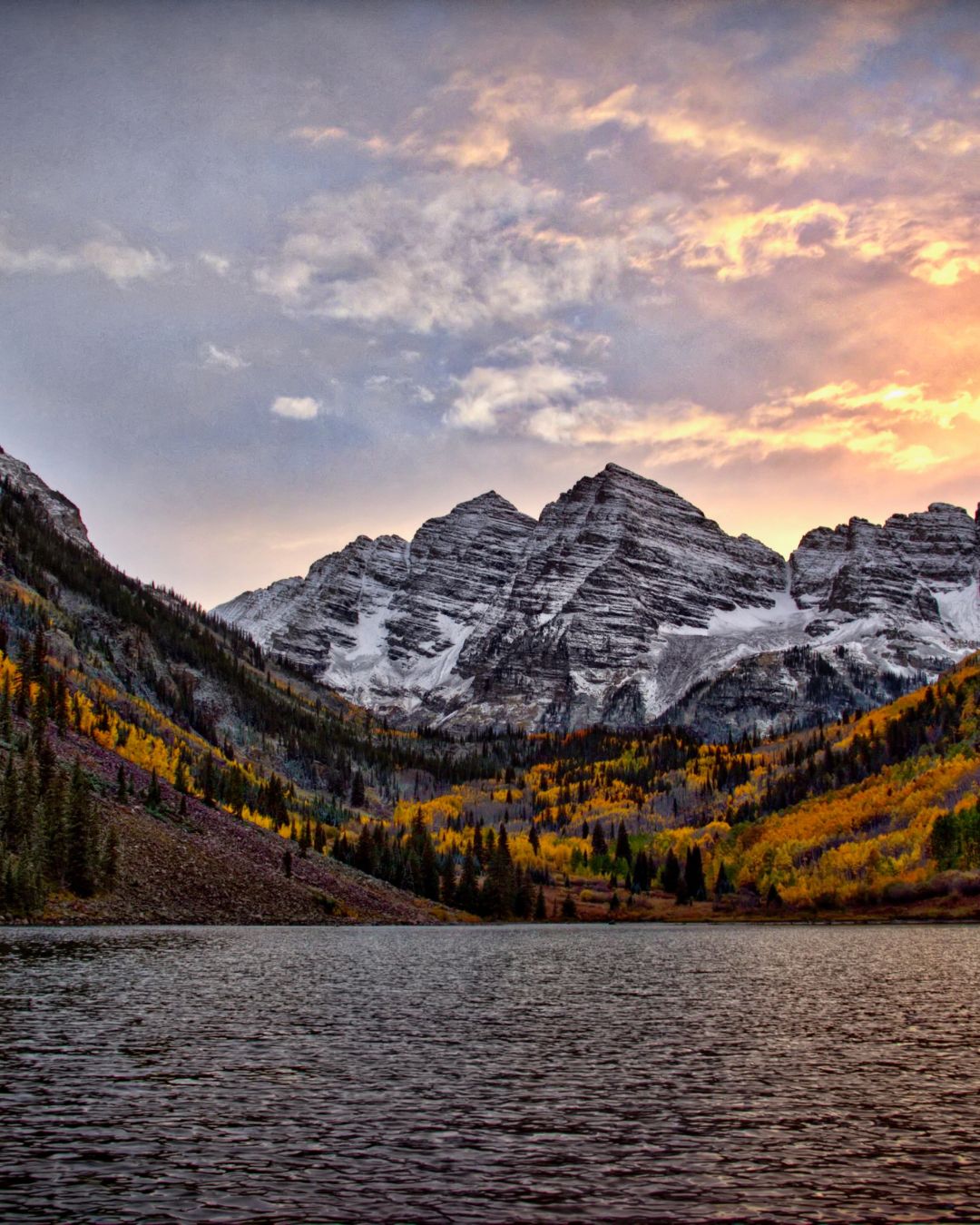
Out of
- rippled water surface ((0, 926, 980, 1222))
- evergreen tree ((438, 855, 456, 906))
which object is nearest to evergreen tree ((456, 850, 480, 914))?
evergreen tree ((438, 855, 456, 906))

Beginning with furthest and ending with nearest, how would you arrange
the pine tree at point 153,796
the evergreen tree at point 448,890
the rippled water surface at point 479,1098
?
the evergreen tree at point 448,890, the pine tree at point 153,796, the rippled water surface at point 479,1098

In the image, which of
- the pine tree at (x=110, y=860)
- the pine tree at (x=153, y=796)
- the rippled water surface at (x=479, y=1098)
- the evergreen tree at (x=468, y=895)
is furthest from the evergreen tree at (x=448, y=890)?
the rippled water surface at (x=479, y=1098)

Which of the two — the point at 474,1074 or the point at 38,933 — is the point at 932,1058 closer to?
the point at 474,1074

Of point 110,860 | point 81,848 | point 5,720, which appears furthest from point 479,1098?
point 5,720

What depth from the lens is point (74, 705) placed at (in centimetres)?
18950

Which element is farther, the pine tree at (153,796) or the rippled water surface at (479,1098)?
the pine tree at (153,796)

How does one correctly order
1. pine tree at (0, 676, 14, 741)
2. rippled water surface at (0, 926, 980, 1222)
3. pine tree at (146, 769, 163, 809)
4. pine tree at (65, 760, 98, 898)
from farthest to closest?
pine tree at (146, 769, 163, 809) < pine tree at (0, 676, 14, 741) < pine tree at (65, 760, 98, 898) < rippled water surface at (0, 926, 980, 1222)

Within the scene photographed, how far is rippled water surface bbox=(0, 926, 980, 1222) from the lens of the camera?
1923 cm

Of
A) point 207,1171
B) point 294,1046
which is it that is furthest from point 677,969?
point 207,1171

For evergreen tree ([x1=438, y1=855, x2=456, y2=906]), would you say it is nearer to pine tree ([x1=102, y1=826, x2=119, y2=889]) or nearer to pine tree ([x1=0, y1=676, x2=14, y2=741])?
pine tree ([x1=0, y1=676, x2=14, y2=741])

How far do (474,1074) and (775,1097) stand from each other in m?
8.86

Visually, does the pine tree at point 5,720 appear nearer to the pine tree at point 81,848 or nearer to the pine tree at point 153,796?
the pine tree at point 153,796

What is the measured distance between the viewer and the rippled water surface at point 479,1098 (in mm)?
19234

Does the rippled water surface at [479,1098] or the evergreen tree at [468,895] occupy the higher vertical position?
the rippled water surface at [479,1098]
